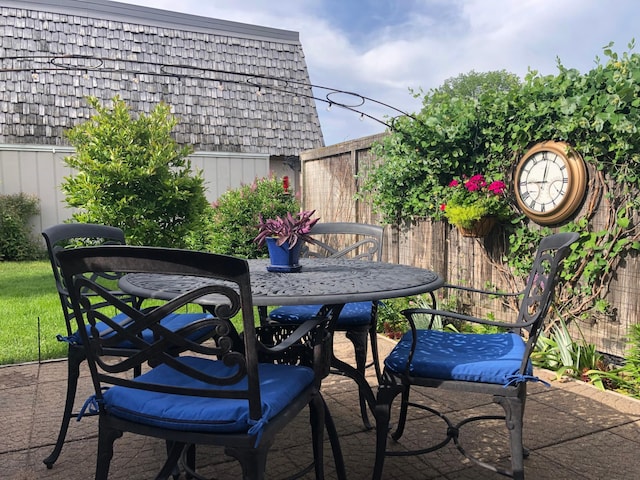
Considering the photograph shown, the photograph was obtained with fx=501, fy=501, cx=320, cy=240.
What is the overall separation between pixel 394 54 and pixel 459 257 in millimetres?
5361

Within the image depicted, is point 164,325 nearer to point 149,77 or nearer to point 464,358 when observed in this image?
point 464,358

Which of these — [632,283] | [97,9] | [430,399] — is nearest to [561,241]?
[430,399]

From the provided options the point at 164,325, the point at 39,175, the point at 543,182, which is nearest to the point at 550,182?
the point at 543,182

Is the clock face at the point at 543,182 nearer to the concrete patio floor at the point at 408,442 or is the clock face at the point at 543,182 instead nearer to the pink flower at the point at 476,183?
the pink flower at the point at 476,183

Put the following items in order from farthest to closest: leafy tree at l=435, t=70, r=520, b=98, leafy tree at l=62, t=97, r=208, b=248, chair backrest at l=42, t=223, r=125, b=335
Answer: leafy tree at l=435, t=70, r=520, b=98 → leafy tree at l=62, t=97, r=208, b=248 → chair backrest at l=42, t=223, r=125, b=335

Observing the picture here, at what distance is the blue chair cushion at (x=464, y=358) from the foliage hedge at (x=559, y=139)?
4.34 ft

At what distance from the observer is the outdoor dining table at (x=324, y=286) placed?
4.99 feet

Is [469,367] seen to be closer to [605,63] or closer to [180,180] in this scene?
[605,63]

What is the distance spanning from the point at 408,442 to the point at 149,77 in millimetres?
9572

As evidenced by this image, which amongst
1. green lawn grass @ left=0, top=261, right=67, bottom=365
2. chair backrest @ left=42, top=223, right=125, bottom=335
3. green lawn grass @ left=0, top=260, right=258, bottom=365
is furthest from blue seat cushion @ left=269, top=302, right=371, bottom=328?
green lawn grass @ left=0, top=261, right=67, bottom=365

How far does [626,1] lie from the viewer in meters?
4.26

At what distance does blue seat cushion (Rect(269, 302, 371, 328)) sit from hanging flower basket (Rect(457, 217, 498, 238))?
1.30 metres

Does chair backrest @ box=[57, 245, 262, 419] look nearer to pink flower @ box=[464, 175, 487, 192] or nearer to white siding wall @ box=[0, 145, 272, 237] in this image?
pink flower @ box=[464, 175, 487, 192]

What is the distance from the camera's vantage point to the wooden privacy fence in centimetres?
297
